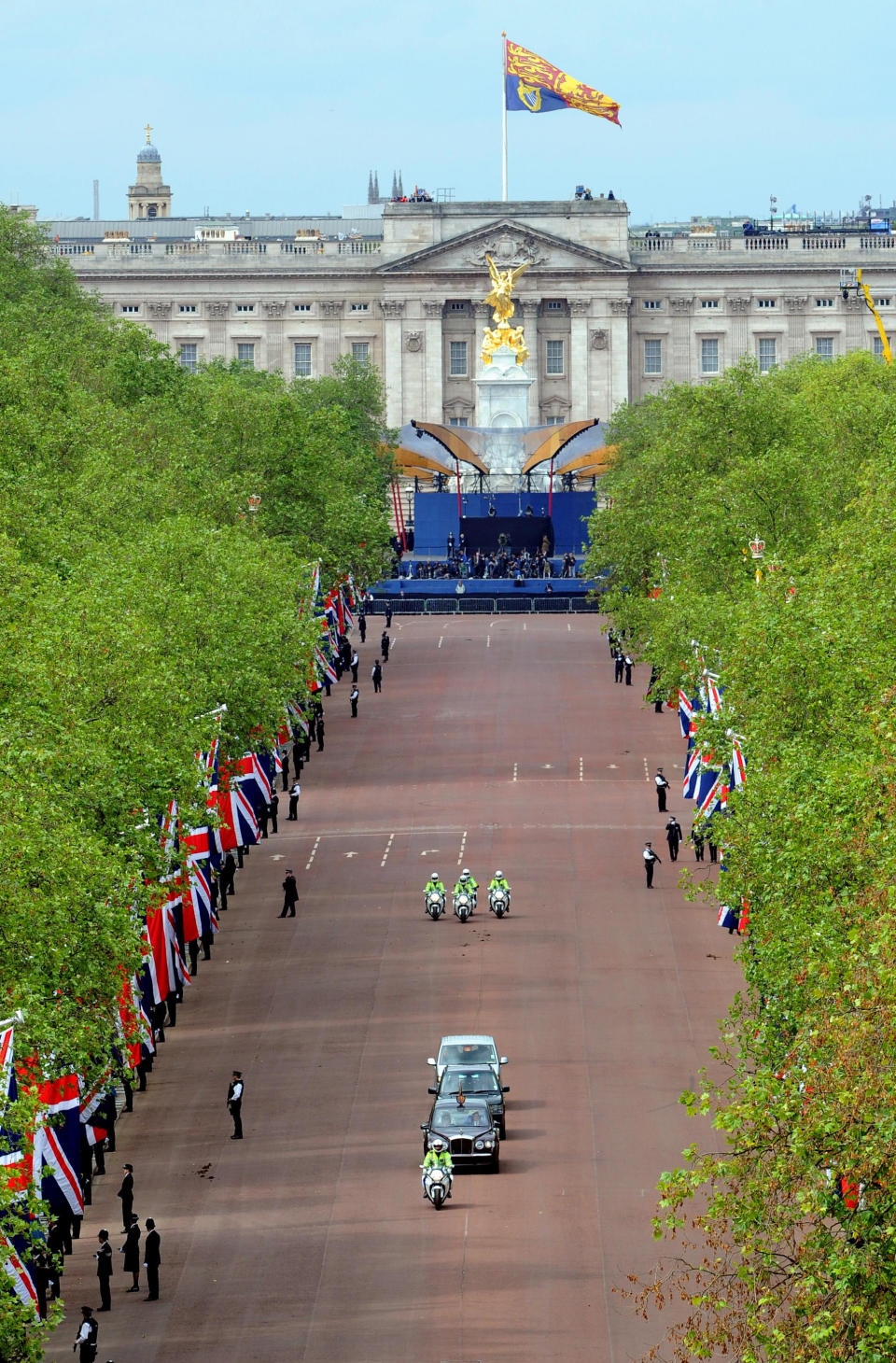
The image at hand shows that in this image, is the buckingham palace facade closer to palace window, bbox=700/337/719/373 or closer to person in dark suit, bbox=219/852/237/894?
palace window, bbox=700/337/719/373

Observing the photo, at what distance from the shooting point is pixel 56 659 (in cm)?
4819

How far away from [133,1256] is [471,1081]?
8.86 meters

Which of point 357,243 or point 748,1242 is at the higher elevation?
point 357,243

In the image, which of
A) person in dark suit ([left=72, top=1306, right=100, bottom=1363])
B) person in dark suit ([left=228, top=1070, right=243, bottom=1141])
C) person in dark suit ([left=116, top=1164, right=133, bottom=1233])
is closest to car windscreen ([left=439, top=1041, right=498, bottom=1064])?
person in dark suit ([left=228, top=1070, right=243, bottom=1141])

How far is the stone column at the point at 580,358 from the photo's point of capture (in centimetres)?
18325

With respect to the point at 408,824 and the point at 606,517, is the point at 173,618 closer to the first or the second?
the point at 408,824

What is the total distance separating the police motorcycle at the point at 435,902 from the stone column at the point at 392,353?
12240cm

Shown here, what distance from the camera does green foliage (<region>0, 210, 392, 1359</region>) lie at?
1496 inches

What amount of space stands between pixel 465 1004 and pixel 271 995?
4.46 meters

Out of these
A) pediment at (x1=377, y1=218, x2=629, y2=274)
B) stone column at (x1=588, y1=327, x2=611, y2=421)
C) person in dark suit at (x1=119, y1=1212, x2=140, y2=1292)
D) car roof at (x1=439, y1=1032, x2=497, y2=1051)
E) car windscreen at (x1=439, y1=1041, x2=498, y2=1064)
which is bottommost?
person in dark suit at (x1=119, y1=1212, x2=140, y2=1292)

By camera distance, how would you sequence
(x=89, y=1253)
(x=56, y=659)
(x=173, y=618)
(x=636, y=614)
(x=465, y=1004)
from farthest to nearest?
(x=636, y=614) < (x=173, y=618) < (x=465, y=1004) < (x=56, y=659) < (x=89, y=1253)

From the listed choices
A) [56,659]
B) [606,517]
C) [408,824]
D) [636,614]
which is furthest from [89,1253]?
[606,517]

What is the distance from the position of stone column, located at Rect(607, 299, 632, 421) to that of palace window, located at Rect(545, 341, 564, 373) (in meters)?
3.61

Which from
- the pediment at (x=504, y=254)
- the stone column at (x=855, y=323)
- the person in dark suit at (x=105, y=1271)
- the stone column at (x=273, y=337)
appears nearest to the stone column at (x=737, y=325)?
the stone column at (x=855, y=323)
